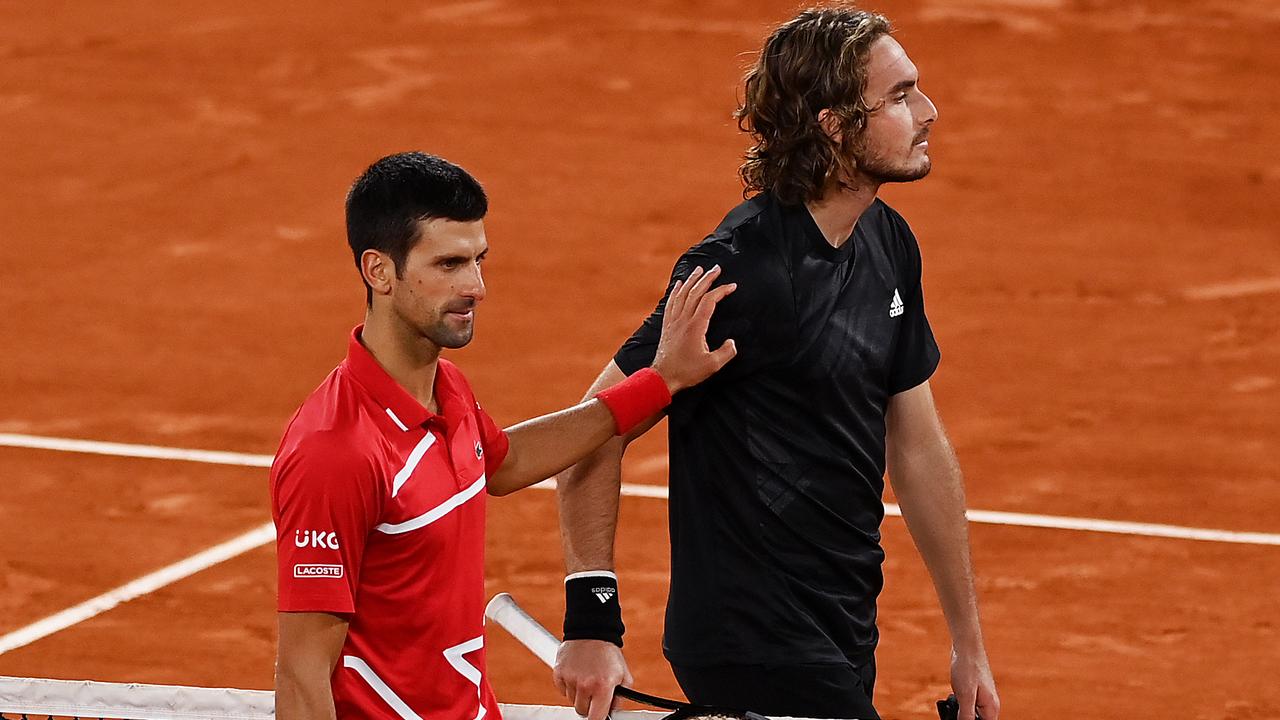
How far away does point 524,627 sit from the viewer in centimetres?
444

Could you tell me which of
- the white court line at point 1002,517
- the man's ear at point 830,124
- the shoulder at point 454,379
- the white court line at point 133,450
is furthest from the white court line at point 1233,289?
the shoulder at point 454,379

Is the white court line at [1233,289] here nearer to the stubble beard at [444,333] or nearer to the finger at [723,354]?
the finger at [723,354]

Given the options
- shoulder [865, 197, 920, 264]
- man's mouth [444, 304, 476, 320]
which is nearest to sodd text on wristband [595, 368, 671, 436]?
man's mouth [444, 304, 476, 320]

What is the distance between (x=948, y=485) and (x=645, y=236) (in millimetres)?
8078

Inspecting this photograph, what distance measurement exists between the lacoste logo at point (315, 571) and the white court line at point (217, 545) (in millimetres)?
4481

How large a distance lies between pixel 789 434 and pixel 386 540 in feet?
3.09

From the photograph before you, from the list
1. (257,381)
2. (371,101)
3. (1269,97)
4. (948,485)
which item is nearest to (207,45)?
(371,101)

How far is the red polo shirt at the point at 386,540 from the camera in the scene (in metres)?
3.54

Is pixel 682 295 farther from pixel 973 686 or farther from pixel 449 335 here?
pixel 973 686

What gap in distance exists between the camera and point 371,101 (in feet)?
48.7

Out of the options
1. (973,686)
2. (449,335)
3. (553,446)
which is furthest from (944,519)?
(449,335)

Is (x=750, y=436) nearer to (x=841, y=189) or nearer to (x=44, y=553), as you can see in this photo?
(x=841, y=189)

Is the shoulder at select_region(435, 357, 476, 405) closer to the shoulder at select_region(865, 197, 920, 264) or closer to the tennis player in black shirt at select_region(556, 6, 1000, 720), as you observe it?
the tennis player in black shirt at select_region(556, 6, 1000, 720)

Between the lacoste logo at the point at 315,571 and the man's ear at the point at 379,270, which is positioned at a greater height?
the man's ear at the point at 379,270
